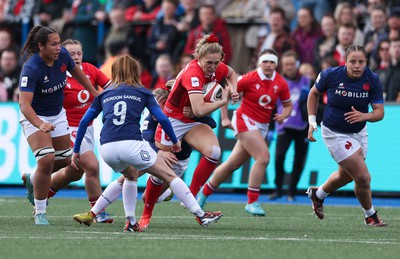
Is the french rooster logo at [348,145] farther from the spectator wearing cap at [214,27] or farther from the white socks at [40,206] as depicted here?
the spectator wearing cap at [214,27]

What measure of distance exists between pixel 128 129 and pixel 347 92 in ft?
8.80

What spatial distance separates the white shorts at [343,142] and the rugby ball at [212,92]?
4.16ft

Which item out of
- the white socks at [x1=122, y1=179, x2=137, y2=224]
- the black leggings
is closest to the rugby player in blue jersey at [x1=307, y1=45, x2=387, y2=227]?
the white socks at [x1=122, y1=179, x2=137, y2=224]

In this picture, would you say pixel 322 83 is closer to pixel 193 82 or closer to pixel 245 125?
pixel 193 82

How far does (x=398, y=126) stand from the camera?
1593cm

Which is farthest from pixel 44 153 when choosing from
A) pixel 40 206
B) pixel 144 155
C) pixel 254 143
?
pixel 254 143

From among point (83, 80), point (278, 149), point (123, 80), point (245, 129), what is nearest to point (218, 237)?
point (123, 80)

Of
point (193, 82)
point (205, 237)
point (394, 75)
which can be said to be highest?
point (193, 82)

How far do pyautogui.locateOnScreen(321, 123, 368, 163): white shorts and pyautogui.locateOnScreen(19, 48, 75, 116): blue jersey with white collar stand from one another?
2953 mm

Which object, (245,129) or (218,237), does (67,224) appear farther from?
(245,129)

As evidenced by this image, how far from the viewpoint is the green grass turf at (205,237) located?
838 cm

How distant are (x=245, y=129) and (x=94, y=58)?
8.24 metres

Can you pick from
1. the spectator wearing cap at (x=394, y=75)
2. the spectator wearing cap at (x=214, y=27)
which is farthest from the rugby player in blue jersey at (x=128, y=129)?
the spectator wearing cap at (x=214, y=27)

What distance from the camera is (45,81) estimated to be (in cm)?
1073
